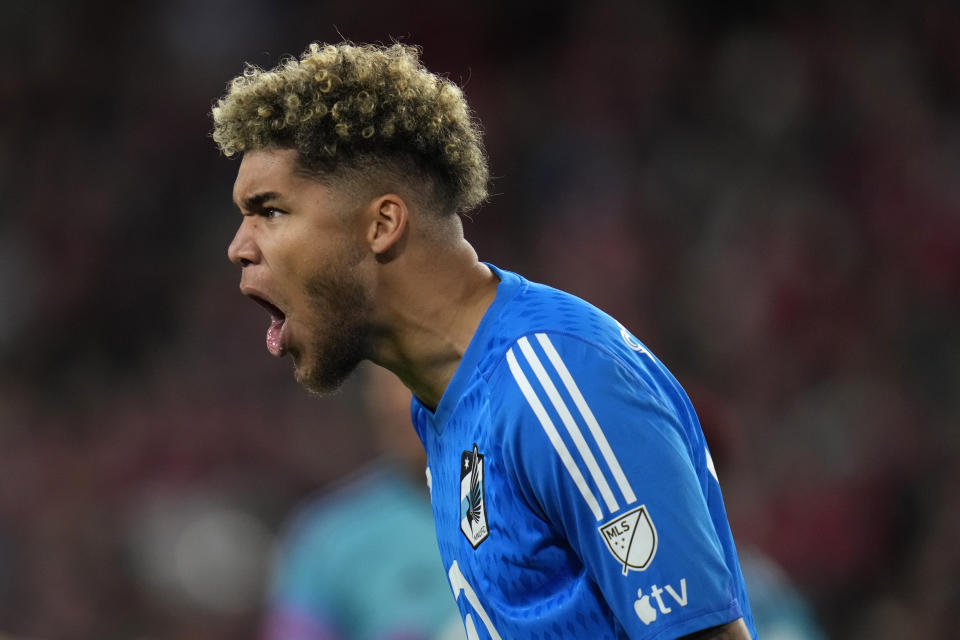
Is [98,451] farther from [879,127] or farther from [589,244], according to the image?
[879,127]

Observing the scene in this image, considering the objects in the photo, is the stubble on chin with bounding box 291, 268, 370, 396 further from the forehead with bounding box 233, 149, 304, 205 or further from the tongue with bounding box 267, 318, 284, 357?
the forehead with bounding box 233, 149, 304, 205

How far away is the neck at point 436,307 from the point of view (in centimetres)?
226

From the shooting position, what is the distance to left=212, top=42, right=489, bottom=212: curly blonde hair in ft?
7.30

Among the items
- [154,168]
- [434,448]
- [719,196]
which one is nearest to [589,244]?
[719,196]

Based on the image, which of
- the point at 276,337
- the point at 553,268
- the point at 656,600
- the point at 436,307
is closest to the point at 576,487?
the point at 656,600

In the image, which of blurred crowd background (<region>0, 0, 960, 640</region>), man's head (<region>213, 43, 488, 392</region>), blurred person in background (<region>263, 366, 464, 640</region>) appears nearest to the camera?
man's head (<region>213, 43, 488, 392</region>)

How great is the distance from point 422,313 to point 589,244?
5.51m

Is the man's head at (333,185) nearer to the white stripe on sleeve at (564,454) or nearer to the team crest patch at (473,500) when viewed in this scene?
the team crest patch at (473,500)

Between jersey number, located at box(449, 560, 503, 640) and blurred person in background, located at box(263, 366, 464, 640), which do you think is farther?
blurred person in background, located at box(263, 366, 464, 640)

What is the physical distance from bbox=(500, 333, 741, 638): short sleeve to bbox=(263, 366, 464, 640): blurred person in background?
2.11 metres

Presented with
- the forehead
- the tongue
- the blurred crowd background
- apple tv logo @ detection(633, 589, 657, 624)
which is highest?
the blurred crowd background

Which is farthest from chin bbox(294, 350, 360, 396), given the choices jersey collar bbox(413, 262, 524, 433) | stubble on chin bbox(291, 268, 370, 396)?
jersey collar bbox(413, 262, 524, 433)

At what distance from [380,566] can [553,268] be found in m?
3.93

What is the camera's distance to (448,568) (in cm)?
234
